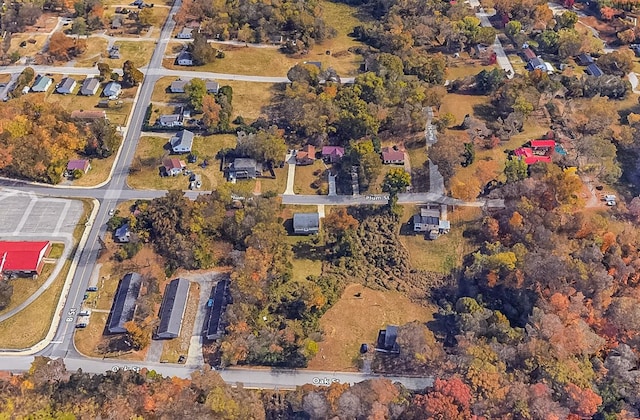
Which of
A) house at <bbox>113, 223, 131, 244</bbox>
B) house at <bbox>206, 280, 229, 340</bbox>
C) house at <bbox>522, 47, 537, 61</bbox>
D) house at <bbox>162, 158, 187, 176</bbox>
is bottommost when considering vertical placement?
house at <bbox>206, 280, 229, 340</bbox>

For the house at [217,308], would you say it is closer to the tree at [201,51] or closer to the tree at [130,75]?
the tree at [130,75]

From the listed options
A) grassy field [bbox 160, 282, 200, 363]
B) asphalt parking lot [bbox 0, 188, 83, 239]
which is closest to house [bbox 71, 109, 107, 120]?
asphalt parking lot [bbox 0, 188, 83, 239]

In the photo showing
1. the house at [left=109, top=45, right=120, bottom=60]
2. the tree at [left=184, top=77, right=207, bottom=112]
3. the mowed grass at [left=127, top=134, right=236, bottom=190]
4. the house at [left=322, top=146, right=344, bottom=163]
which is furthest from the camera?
the house at [left=109, top=45, right=120, bottom=60]

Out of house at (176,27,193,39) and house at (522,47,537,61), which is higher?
house at (176,27,193,39)

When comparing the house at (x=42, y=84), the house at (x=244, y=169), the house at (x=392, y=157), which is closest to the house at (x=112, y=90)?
the house at (x=42, y=84)

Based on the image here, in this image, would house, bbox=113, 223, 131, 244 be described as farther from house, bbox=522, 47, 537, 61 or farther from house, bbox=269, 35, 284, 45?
house, bbox=522, 47, 537, 61

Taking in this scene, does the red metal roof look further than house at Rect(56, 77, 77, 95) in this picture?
No

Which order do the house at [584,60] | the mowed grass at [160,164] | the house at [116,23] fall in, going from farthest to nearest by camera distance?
the house at [116,23] < the house at [584,60] < the mowed grass at [160,164]

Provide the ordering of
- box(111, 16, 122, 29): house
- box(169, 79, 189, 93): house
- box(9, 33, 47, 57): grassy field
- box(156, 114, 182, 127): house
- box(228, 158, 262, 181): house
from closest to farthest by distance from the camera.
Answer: box(228, 158, 262, 181): house → box(156, 114, 182, 127): house → box(169, 79, 189, 93): house → box(9, 33, 47, 57): grassy field → box(111, 16, 122, 29): house
